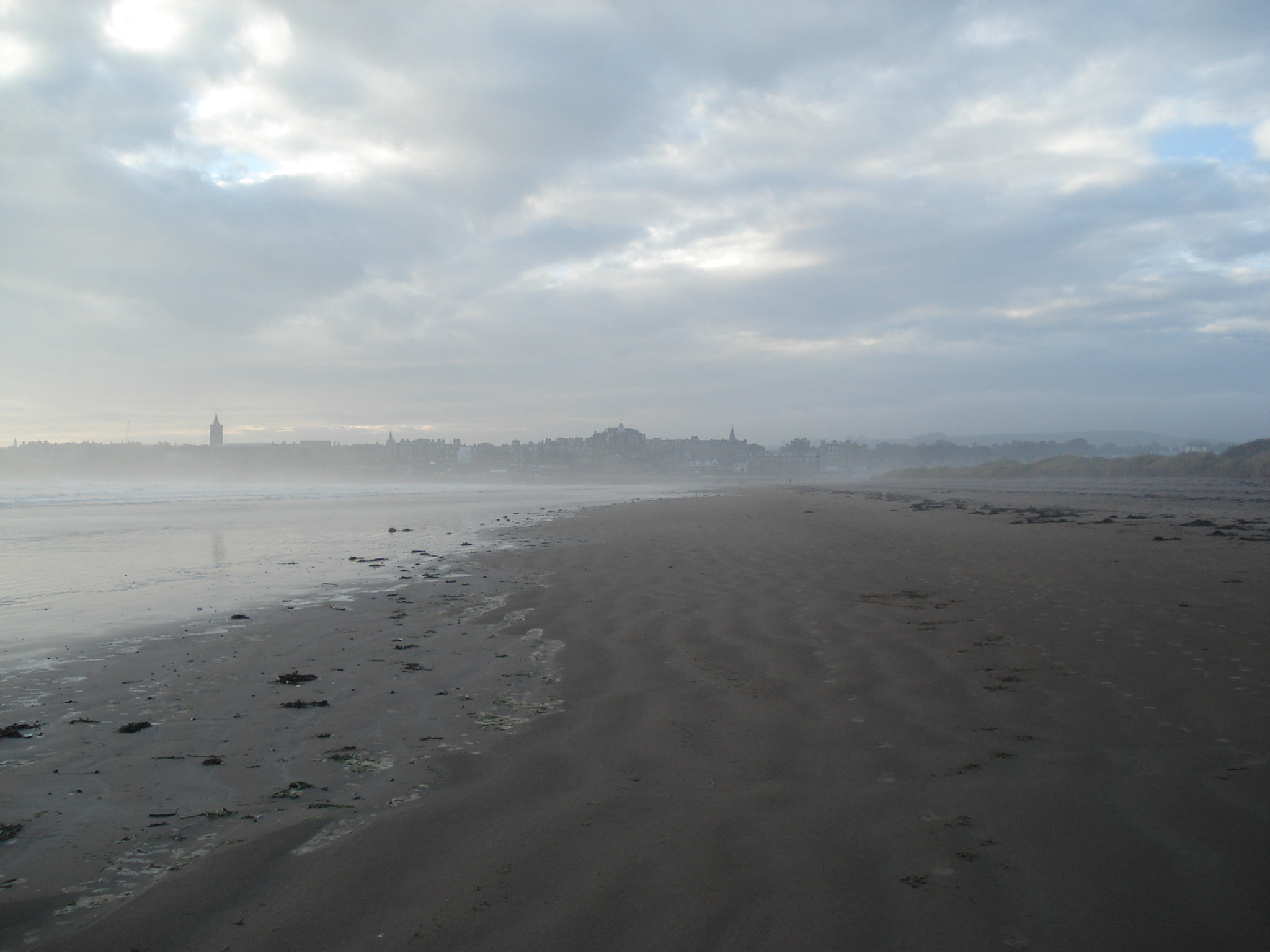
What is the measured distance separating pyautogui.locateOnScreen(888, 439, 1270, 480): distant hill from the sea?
40830 mm

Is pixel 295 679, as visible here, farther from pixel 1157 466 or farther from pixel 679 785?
pixel 1157 466

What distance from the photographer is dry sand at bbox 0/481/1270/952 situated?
6.84 ft

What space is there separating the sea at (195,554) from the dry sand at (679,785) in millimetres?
1295

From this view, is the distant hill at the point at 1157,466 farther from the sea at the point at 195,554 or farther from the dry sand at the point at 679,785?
the dry sand at the point at 679,785

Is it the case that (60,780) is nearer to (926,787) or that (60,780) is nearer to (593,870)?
(593,870)

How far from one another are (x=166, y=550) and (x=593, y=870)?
12367 mm

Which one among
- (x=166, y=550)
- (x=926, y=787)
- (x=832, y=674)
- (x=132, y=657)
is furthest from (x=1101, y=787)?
(x=166, y=550)

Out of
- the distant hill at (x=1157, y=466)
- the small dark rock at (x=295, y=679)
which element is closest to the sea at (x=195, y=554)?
the small dark rock at (x=295, y=679)

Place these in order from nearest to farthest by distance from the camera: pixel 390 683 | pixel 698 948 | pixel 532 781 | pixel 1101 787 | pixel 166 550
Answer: pixel 698 948
pixel 1101 787
pixel 532 781
pixel 390 683
pixel 166 550

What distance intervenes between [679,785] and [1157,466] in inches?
2213

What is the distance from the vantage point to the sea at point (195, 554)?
6738mm

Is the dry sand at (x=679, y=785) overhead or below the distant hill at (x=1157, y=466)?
below

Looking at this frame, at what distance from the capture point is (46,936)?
2.02 meters

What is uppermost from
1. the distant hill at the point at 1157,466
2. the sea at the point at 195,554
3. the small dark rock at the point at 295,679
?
the distant hill at the point at 1157,466
